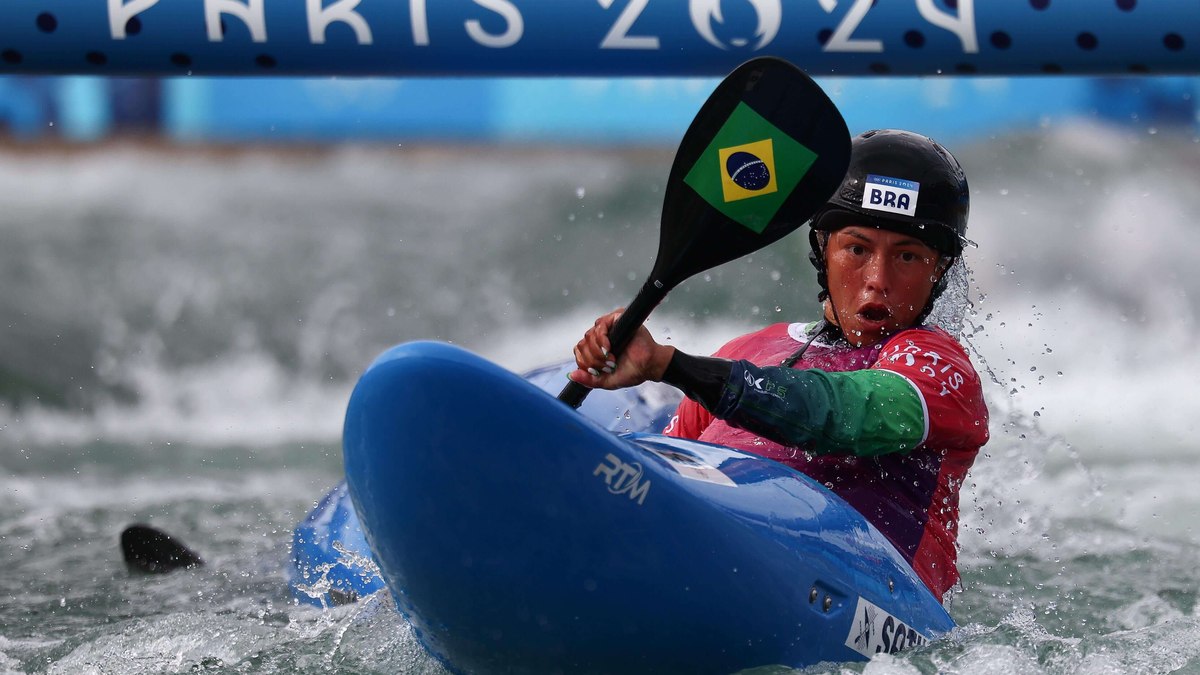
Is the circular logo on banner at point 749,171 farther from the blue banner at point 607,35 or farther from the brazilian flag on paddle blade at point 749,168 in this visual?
the blue banner at point 607,35

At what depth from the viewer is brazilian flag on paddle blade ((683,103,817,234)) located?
2.37m

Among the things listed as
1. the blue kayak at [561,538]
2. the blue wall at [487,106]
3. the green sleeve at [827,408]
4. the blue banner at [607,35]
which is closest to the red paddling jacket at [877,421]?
the green sleeve at [827,408]

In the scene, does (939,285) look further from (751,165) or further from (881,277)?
(751,165)

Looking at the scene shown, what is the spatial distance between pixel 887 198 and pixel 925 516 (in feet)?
1.86

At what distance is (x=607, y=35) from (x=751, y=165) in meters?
1.51

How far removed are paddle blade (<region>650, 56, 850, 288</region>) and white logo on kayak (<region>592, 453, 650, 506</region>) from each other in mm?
518

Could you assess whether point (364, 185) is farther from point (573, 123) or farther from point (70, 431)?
point (70, 431)

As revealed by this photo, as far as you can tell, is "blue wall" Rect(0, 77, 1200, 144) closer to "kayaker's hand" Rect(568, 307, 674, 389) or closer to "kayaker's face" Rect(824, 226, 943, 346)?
"kayaker's face" Rect(824, 226, 943, 346)

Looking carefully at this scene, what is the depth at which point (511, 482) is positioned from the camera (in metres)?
1.82

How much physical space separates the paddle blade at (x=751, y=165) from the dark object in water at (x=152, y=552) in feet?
5.36

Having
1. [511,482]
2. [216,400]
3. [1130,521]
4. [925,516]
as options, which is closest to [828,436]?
[925,516]

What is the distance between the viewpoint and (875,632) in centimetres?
230

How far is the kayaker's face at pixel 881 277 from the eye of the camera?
2654 millimetres

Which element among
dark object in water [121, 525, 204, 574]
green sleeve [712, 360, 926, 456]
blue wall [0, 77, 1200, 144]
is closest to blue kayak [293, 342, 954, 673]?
green sleeve [712, 360, 926, 456]
